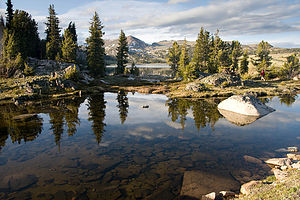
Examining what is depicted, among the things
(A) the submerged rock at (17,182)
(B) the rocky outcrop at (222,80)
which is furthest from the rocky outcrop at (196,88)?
(A) the submerged rock at (17,182)

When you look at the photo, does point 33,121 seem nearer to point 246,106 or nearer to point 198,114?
point 198,114

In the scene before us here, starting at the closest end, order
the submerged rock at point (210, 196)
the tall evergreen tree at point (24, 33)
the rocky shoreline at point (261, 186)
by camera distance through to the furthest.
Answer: the rocky shoreline at point (261, 186), the submerged rock at point (210, 196), the tall evergreen tree at point (24, 33)

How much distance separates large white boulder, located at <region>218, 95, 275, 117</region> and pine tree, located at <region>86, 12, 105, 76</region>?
46734 millimetres

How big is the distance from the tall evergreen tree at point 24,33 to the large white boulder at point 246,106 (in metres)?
57.5

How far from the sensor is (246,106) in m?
28.1

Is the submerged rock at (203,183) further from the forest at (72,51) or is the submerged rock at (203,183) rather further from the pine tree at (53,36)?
the pine tree at (53,36)

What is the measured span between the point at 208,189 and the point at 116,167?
250 inches

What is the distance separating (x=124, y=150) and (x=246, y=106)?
20552 millimetres

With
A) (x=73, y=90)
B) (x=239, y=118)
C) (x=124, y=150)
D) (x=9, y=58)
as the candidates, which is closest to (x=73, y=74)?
(x=73, y=90)

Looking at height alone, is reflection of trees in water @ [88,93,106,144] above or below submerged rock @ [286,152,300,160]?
above

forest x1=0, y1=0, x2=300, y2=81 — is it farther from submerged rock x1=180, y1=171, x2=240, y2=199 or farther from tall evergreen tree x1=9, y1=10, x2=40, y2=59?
submerged rock x1=180, y1=171, x2=240, y2=199

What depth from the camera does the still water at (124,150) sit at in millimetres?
11391

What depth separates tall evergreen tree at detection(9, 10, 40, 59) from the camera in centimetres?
5621

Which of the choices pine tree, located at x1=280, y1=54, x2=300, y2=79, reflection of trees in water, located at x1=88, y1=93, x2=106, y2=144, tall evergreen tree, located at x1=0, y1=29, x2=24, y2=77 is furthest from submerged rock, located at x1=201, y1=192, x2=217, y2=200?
pine tree, located at x1=280, y1=54, x2=300, y2=79
